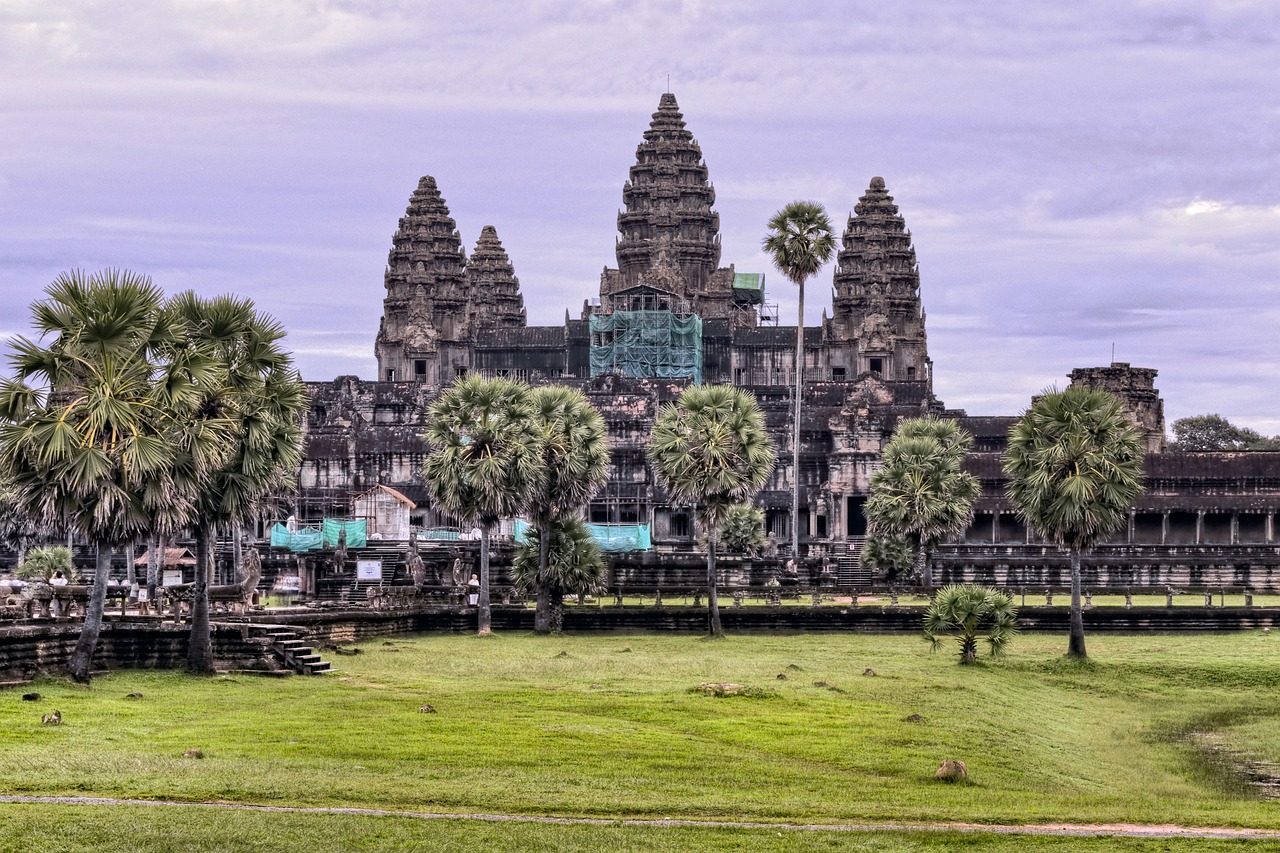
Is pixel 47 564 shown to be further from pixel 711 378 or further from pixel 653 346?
pixel 711 378

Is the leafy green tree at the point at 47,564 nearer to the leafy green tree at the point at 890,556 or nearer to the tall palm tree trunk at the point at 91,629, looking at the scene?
the tall palm tree trunk at the point at 91,629

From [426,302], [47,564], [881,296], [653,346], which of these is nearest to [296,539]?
[47,564]

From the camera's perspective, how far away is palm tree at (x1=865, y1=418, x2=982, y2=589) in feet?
243

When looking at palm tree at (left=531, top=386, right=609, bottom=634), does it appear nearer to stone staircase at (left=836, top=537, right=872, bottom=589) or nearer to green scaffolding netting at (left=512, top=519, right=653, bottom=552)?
stone staircase at (left=836, top=537, right=872, bottom=589)

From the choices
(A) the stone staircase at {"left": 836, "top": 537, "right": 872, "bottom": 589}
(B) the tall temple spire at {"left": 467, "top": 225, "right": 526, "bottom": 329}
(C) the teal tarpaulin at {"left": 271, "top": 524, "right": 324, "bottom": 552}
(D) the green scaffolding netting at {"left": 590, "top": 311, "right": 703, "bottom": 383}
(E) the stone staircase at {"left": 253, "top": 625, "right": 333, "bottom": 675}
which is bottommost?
(E) the stone staircase at {"left": 253, "top": 625, "right": 333, "bottom": 675}

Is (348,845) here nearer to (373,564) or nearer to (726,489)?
(726,489)

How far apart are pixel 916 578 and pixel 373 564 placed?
22.6 meters

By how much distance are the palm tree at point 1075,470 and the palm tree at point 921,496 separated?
23.9 m

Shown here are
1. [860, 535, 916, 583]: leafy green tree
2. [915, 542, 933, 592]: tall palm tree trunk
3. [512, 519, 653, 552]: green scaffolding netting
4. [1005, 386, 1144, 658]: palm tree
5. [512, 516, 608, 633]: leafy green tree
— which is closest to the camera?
[1005, 386, 1144, 658]: palm tree

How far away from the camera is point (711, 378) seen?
138m

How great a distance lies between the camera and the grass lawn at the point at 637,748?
22109 millimetres

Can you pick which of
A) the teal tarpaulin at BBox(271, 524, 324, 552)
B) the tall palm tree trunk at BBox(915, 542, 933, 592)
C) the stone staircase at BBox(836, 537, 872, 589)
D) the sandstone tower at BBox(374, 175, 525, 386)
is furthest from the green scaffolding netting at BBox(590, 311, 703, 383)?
the tall palm tree trunk at BBox(915, 542, 933, 592)

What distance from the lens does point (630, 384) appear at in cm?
11275

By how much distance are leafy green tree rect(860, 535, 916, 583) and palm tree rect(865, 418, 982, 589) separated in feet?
1.56
